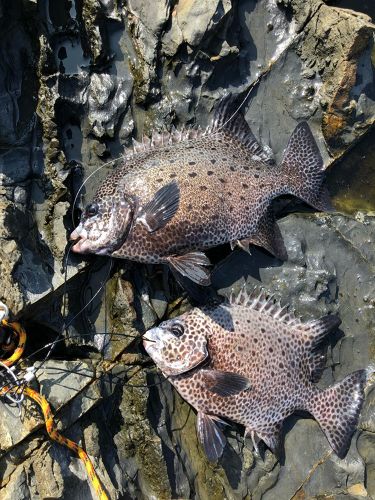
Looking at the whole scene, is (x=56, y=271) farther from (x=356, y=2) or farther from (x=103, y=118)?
(x=356, y=2)

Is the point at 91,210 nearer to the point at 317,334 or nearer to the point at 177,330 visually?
the point at 177,330

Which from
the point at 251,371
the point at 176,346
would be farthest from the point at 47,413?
the point at 251,371

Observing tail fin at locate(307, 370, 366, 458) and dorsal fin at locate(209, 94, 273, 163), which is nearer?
tail fin at locate(307, 370, 366, 458)

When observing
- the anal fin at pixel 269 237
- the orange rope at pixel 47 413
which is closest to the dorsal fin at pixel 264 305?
the anal fin at pixel 269 237

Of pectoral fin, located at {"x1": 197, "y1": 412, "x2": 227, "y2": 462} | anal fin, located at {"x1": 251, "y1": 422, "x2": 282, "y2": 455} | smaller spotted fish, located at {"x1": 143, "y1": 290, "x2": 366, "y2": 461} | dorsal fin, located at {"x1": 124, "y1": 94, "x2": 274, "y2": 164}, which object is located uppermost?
dorsal fin, located at {"x1": 124, "y1": 94, "x2": 274, "y2": 164}

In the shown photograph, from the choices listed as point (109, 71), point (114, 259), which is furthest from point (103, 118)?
point (114, 259)

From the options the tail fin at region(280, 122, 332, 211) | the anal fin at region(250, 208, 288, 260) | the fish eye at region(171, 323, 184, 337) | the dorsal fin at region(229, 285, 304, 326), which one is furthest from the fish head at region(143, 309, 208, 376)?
the tail fin at region(280, 122, 332, 211)

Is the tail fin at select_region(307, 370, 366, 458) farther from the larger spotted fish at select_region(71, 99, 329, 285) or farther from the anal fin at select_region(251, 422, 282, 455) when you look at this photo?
the larger spotted fish at select_region(71, 99, 329, 285)
